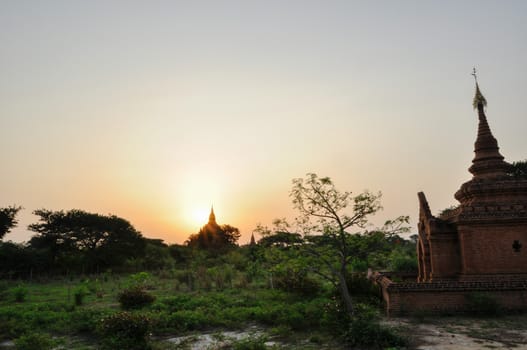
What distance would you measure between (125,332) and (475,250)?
41.4 ft

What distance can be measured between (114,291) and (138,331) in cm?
1379

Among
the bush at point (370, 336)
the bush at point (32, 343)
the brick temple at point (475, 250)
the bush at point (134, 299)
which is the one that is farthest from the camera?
the bush at point (134, 299)

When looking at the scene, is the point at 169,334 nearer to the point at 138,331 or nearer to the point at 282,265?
the point at 138,331

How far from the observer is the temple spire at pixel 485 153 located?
55.7 feet

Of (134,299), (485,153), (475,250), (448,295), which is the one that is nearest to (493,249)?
(475,250)

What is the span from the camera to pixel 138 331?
9.97 m

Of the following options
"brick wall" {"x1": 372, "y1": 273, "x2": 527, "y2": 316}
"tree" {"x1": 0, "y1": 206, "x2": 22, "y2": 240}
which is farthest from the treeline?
"brick wall" {"x1": 372, "y1": 273, "x2": 527, "y2": 316}

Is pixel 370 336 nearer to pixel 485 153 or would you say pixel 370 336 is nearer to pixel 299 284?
pixel 299 284

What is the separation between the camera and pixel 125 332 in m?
9.93

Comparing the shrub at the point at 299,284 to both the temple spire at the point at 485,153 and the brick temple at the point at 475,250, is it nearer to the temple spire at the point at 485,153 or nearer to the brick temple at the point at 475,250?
the brick temple at the point at 475,250

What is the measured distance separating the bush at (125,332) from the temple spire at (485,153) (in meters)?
15.4

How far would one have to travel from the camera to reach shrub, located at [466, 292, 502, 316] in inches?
462

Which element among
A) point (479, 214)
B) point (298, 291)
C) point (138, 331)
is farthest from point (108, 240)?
point (479, 214)

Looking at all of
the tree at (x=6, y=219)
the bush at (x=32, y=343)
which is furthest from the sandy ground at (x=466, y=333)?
the tree at (x=6, y=219)
